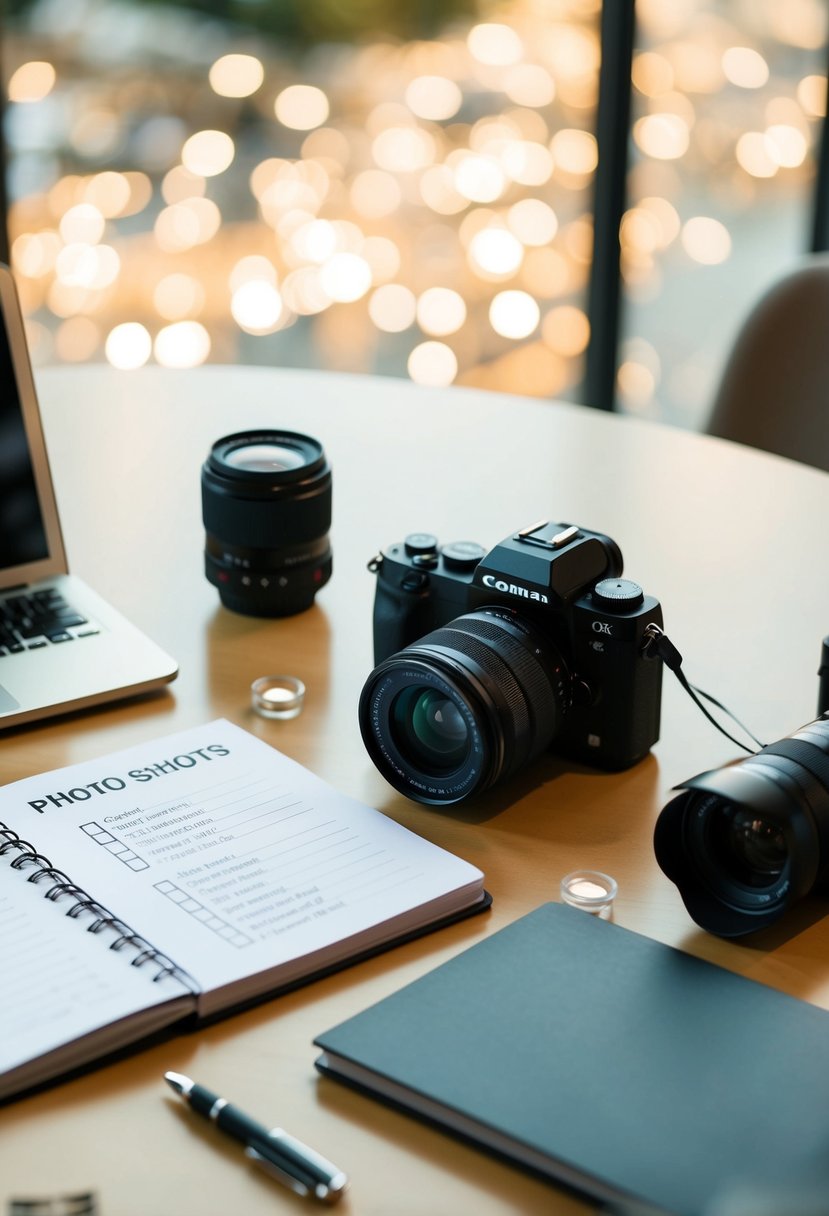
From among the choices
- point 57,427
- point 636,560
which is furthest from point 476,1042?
point 57,427

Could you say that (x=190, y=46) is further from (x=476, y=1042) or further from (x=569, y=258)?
(x=476, y=1042)

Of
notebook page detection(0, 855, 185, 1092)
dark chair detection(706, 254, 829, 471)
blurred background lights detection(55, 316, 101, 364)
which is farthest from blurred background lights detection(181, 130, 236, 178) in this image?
notebook page detection(0, 855, 185, 1092)

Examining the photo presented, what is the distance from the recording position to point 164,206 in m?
2.54

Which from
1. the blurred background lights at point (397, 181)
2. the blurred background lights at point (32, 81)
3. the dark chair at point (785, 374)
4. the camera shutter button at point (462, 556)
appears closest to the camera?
the camera shutter button at point (462, 556)

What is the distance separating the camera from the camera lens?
2.93ft

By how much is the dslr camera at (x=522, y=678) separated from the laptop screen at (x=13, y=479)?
409 mm

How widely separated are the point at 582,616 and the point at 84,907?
1.25 feet

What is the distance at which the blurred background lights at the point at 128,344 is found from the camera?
265cm

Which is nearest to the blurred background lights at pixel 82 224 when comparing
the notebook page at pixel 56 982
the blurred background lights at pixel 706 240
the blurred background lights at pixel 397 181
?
the blurred background lights at pixel 397 181

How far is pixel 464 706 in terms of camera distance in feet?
2.90

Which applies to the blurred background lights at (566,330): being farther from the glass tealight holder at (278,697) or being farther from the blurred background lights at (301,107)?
the glass tealight holder at (278,697)

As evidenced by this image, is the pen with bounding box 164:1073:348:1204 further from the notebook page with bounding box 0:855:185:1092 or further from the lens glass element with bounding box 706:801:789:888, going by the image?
the lens glass element with bounding box 706:801:789:888

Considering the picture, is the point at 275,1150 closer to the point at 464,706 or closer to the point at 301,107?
the point at 464,706

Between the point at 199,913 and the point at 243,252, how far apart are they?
2.01 m
